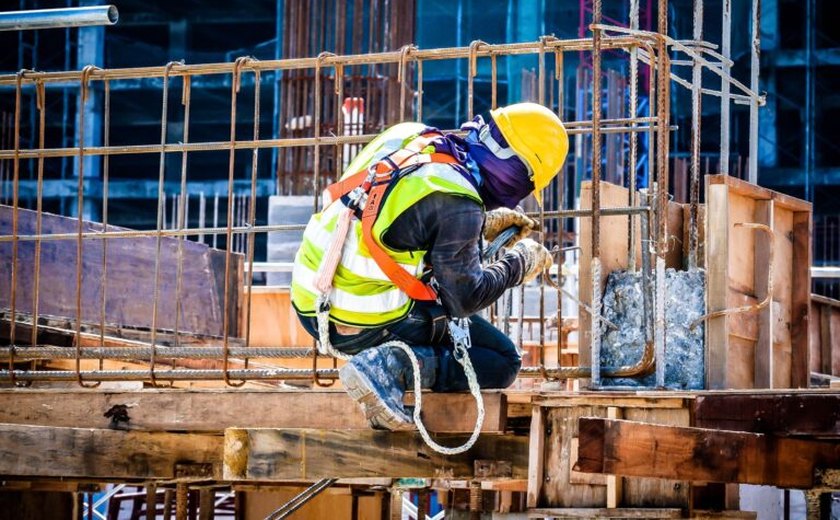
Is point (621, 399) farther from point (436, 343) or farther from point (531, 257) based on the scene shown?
point (436, 343)

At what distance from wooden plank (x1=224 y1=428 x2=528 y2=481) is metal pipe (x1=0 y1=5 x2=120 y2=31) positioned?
200cm

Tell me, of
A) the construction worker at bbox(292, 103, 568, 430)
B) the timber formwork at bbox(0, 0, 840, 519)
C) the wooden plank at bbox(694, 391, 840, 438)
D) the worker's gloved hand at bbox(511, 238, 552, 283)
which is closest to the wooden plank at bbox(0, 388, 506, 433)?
the timber formwork at bbox(0, 0, 840, 519)

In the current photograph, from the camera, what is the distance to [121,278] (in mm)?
9508

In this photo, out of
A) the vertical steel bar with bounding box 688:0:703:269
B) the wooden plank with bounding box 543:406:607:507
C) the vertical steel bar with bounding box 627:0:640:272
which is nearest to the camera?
the wooden plank with bounding box 543:406:607:507

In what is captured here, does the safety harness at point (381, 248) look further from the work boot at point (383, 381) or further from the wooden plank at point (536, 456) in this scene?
the wooden plank at point (536, 456)

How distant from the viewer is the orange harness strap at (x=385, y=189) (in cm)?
570

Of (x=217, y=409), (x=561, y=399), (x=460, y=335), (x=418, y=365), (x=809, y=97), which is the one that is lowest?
(x=217, y=409)

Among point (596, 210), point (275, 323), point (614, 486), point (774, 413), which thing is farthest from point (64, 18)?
point (275, 323)

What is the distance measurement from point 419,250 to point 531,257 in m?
0.55

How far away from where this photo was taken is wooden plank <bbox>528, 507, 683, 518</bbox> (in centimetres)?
581

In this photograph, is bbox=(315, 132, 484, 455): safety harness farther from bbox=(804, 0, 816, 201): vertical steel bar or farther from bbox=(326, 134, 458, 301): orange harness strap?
bbox=(804, 0, 816, 201): vertical steel bar

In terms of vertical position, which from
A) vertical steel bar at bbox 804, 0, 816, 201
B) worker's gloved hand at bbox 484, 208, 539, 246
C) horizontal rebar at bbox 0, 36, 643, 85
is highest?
vertical steel bar at bbox 804, 0, 816, 201

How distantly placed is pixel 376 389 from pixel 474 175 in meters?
0.98

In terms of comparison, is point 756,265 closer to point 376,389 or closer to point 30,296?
point 376,389
